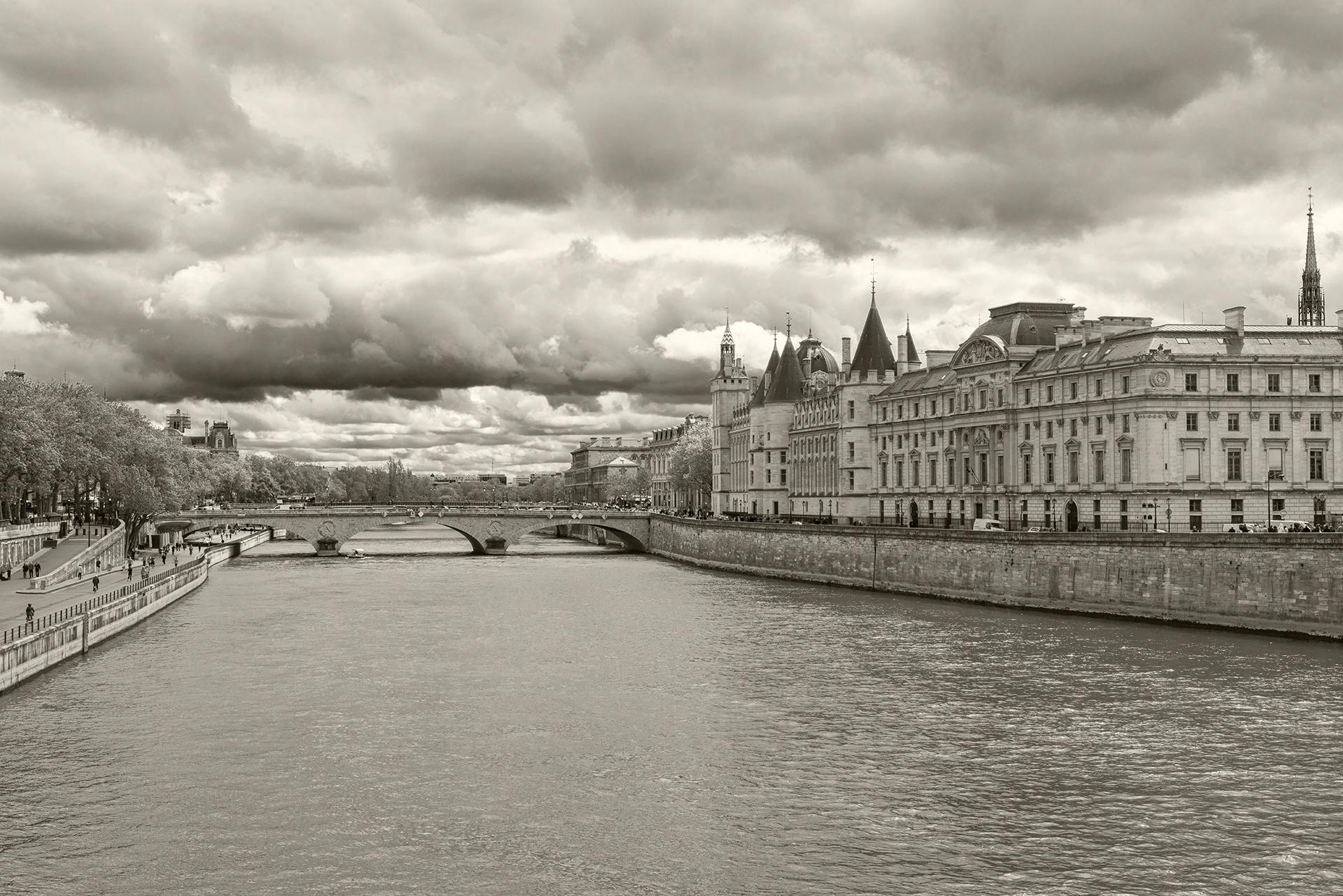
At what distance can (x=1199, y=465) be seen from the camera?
70.2m

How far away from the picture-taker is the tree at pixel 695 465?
529 ft

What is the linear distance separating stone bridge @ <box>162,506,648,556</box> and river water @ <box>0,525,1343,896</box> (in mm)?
64027

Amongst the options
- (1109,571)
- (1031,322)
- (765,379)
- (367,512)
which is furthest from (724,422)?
(1109,571)

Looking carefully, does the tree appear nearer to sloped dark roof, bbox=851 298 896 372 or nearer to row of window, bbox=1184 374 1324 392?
sloped dark roof, bbox=851 298 896 372

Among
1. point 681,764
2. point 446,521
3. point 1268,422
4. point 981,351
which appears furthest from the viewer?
point 446,521

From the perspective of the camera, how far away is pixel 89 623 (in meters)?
50.0

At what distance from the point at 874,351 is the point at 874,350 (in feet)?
0.29

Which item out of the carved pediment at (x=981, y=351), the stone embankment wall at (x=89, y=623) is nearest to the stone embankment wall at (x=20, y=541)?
the stone embankment wall at (x=89, y=623)

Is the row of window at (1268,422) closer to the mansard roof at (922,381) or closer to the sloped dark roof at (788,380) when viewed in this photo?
the mansard roof at (922,381)

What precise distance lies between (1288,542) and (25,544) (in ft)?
229

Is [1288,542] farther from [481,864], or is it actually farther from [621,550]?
[621,550]

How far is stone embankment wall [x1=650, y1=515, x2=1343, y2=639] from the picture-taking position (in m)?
51.2

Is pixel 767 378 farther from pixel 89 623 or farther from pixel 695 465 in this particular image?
pixel 89 623

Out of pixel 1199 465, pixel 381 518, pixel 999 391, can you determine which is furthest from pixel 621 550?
pixel 1199 465
